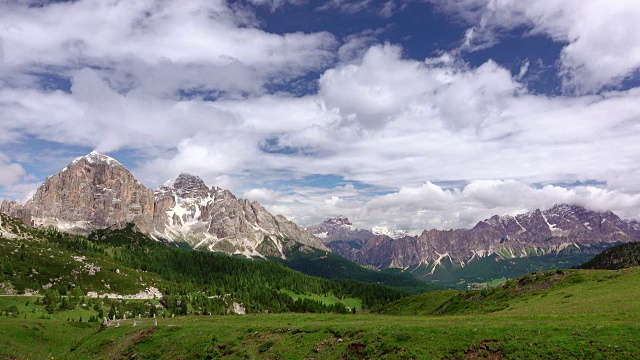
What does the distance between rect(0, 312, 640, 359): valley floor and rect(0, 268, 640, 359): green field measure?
94 mm

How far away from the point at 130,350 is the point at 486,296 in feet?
344

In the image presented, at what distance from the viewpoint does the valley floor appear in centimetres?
3894

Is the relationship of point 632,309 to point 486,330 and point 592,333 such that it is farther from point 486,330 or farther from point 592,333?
point 486,330

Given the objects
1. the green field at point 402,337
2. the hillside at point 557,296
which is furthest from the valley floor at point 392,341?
the hillside at point 557,296

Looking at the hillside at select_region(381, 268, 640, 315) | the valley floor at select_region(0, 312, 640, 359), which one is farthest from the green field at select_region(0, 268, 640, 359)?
the hillside at select_region(381, 268, 640, 315)

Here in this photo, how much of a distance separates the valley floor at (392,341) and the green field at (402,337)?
0.09m

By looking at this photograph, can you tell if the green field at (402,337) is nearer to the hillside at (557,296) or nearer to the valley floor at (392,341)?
the valley floor at (392,341)

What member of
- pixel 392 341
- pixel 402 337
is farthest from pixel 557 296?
pixel 392 341

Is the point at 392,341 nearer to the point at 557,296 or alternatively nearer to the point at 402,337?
the point at 402,337

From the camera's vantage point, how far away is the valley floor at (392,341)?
3894 cm

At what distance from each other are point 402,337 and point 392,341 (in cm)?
143

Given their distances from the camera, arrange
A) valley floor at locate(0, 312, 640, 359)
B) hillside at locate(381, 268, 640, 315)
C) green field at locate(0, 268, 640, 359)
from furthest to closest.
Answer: hillside at locate(381, 268, 640, 315), green field at locate(0, 268, 640, 359), valley floor at locate(0, 312, 640, 359)

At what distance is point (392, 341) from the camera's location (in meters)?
45.4

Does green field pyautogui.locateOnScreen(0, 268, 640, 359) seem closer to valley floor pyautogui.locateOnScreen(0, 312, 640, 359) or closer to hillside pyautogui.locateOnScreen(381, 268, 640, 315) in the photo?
valley floor pyautogui.locateOnScreen(0, 312, 640, 359)
